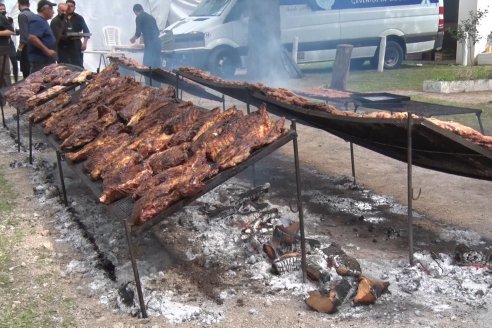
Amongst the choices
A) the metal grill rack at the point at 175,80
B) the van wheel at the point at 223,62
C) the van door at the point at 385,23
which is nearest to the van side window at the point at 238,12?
the van wheel at the point at 223,62

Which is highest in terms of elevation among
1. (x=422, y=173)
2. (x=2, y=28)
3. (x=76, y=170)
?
(x=2, y=28)

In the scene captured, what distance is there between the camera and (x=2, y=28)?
13.6 m

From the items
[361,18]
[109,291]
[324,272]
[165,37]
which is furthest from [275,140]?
[361,18]

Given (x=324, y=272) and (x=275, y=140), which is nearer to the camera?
(x=275, y=140)

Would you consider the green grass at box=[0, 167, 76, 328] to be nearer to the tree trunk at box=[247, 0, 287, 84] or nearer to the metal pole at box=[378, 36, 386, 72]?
the tree trunk at box=[247, 0, 287, 84]

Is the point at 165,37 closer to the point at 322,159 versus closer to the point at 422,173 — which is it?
the point at 322,159

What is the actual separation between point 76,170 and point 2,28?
33.0 feet

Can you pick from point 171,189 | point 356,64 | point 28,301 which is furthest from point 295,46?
point 28,301

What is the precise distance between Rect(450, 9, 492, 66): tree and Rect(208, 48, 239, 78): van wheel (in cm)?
822

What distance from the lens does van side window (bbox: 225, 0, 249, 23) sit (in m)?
16.5

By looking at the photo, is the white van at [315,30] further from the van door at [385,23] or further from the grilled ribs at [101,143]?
the grilled ribs at [101,143]

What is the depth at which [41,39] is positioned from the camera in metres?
11.2

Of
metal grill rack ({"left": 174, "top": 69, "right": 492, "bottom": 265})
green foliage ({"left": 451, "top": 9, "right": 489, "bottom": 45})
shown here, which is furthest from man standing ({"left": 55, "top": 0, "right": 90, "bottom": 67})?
green foliage ({"left": 451, "top": 9, "right": 489, "bottom": 45})

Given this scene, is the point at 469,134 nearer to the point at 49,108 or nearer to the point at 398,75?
the point at 49,108
